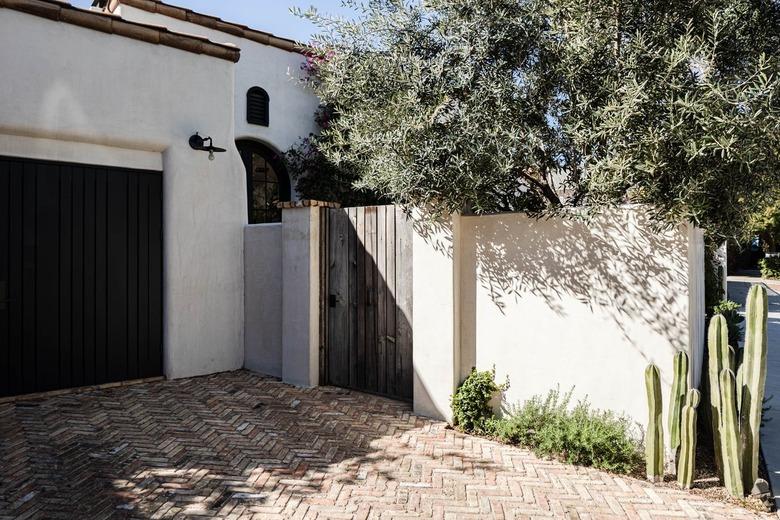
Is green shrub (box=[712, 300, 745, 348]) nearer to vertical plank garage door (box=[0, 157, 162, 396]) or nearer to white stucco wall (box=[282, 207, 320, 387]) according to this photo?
white stucco wall (box=[282, 207, 320, 387])

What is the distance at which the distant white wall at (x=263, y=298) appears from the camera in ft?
24.0

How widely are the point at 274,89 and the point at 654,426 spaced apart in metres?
8.89

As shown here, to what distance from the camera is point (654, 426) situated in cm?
400

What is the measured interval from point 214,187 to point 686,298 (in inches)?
233

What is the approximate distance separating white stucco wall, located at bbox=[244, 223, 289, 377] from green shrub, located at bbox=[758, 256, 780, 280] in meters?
29.4

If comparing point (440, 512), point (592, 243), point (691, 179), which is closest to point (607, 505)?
point (440, 512)

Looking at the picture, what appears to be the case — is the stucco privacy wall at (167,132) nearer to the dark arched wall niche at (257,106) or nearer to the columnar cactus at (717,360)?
the dark arched wall niche at (257,106)

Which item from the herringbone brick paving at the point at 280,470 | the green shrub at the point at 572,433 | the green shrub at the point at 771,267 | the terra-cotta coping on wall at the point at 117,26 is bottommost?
the herringbone brick paving at the point at 280,470

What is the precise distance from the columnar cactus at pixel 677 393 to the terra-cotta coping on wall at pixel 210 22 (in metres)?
6.86

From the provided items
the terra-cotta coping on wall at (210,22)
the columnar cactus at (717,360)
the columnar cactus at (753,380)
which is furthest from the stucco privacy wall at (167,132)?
the columnar cactus at (753,380)

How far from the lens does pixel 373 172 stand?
5262 mm

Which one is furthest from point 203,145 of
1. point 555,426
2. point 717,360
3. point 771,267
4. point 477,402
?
point 771,267

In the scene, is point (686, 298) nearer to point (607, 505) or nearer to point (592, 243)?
point (592, 243)

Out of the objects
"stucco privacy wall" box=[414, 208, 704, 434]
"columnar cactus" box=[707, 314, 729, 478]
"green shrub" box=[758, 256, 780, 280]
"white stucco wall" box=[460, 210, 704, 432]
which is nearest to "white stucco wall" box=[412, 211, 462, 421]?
"stucco privacy wall" box=[414, 208, 704, 434]
